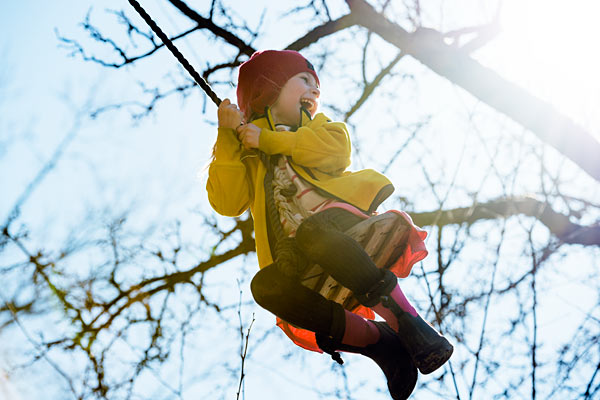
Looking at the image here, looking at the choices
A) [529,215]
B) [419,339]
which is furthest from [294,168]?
[529,215]

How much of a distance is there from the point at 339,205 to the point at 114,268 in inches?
121

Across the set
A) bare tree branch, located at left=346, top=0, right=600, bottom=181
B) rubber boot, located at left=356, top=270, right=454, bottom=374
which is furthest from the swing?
bare tree branch, located at left=346, top=0, right=600, bottom=181

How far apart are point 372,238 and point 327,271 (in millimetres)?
194

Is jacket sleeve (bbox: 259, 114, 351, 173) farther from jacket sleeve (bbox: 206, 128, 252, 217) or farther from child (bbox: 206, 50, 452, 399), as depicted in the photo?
jacket sleeve (bbox: 206, 128, 252, 217)

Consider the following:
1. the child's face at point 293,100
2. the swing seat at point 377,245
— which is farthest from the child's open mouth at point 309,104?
the swing seat at point 377,245

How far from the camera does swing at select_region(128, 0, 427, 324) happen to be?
179cm

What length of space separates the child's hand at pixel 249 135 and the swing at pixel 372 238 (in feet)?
0.25

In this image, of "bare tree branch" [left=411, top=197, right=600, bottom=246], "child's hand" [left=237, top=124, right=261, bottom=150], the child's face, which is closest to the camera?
"child's hand" [left=237, top=124, right=261, bottom=150]

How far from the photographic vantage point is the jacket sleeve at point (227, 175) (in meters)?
2.12

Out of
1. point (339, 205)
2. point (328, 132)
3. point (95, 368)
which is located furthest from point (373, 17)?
point (95, 368)

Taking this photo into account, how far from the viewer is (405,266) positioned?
193cm

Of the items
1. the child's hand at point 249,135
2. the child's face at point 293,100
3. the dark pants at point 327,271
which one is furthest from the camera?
the child's face at point 293,100

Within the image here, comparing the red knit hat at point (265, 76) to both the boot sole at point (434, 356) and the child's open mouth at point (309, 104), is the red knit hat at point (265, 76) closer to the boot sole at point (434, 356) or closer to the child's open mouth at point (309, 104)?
the child's open mouth at point (309, 104)

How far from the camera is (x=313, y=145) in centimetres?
199
